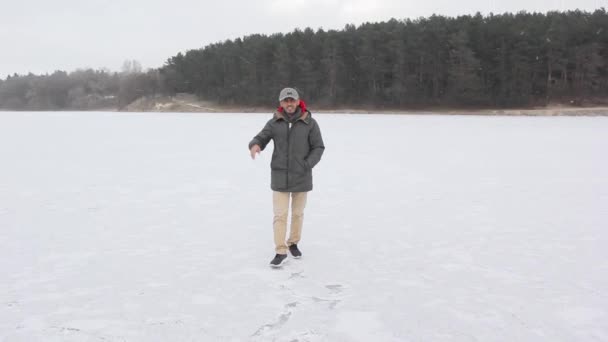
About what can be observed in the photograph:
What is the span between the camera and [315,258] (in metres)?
5.28

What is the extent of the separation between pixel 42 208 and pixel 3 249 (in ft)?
7.10

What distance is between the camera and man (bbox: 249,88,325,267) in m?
4.96

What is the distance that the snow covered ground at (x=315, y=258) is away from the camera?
3695 millimetres

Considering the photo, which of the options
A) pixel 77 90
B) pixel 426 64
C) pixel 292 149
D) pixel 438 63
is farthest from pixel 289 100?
pixel 77 90

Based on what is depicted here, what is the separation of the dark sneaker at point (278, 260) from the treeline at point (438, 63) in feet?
150

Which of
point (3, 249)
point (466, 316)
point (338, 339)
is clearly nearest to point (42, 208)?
point (3, 249)

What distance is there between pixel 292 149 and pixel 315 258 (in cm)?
126

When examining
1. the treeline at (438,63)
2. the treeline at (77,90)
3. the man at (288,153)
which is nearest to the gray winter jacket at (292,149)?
the man at (288,153)

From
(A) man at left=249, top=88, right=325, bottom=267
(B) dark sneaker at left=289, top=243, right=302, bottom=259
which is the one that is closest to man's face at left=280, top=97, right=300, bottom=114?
(A) man at left=249, top=88, right=325, bottom=267

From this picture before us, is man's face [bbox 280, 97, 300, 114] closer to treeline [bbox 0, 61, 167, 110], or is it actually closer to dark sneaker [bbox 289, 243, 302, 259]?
dark sneaker [bbox 289, 243, 302, 259]

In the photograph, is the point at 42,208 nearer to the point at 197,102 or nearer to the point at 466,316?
the point at 466,316

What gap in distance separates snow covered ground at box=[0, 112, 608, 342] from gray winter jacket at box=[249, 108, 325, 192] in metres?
0.91

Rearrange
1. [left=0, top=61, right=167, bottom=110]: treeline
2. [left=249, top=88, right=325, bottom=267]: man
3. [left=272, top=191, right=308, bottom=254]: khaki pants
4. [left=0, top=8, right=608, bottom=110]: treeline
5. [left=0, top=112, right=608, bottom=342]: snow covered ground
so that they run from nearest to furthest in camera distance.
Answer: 1. [left=0, top=112, right=608, bottom=342]: snow covered ground
2. [left=249, top=88, right=325, bottom=267]: man
3. [left=272, top=191, right=308, bottom=254]: khaki pants
4. [left=0, top=8, right=608, bottom=110]: treeline
5. [left=0, top=61, right=167, bottom=110]: treeline

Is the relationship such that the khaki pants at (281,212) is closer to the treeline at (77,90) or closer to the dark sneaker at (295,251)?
the dark sneaker at (295,251)
